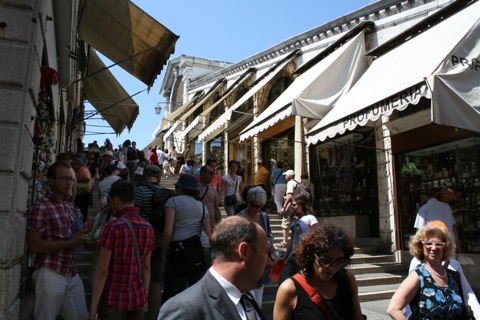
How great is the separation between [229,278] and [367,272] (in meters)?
6.99

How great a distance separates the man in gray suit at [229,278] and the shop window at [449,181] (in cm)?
725

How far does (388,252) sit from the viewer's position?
9.27 m

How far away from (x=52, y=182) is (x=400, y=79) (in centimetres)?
535

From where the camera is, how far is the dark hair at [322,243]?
2.55 metres

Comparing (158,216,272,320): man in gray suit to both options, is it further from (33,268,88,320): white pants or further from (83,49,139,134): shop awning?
(83,49,139,134): shop awning

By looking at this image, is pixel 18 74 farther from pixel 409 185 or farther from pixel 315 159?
pixel 315 159

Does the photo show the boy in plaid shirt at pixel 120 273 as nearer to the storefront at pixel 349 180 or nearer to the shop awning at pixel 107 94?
the shop awning at pixel 107 94

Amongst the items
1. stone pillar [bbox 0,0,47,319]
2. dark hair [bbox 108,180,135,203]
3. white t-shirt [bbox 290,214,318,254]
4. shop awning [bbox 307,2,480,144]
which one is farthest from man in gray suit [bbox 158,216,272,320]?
shop awning [bbox 307,2,480,144]

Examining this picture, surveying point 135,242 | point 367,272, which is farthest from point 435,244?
point 367,272

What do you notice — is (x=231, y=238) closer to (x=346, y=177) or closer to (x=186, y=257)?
(x=186, y=257)

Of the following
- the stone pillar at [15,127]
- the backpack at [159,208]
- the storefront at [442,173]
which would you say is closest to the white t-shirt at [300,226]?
the backpack at [159,208]

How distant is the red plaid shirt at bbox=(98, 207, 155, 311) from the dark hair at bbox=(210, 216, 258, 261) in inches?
67.7

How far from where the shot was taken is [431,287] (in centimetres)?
304

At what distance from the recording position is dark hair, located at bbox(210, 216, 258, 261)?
69.3 inches
